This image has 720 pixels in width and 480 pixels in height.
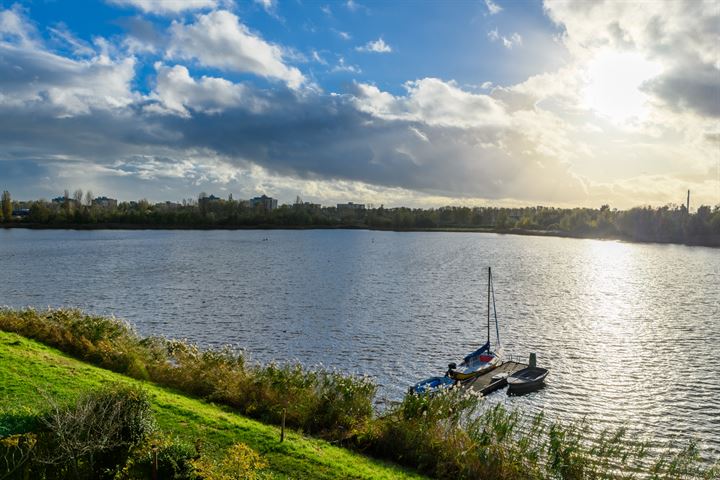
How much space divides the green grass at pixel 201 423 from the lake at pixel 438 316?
14738 mm

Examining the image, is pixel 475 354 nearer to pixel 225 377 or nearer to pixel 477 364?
pixel 477 364

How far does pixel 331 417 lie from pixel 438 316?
3425 centimetres

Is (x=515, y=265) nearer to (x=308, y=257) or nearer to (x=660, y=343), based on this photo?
(x=308, y=257)

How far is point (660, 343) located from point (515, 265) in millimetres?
61135

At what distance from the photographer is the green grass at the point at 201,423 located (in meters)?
12.8

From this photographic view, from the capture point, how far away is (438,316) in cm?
5066

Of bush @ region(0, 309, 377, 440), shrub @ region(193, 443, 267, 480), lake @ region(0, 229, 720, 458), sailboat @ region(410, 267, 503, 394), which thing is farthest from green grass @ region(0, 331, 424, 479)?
lake @ region(0, 229, 720, 458)

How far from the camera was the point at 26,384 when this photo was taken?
15570 millimetres

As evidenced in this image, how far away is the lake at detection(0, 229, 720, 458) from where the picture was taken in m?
30.5

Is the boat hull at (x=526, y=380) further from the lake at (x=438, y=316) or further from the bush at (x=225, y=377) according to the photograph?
the bush at (x=225, y=377)

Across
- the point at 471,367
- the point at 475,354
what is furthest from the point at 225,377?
the point at 475,354

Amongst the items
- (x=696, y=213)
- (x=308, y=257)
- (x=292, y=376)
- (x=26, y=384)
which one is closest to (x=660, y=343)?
(x=292, y=376)

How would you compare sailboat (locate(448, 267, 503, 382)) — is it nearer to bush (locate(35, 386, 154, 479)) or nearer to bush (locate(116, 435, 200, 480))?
bush (locate(116, 435, 200, 480))

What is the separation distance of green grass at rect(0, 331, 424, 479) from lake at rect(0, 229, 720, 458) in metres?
14.7
